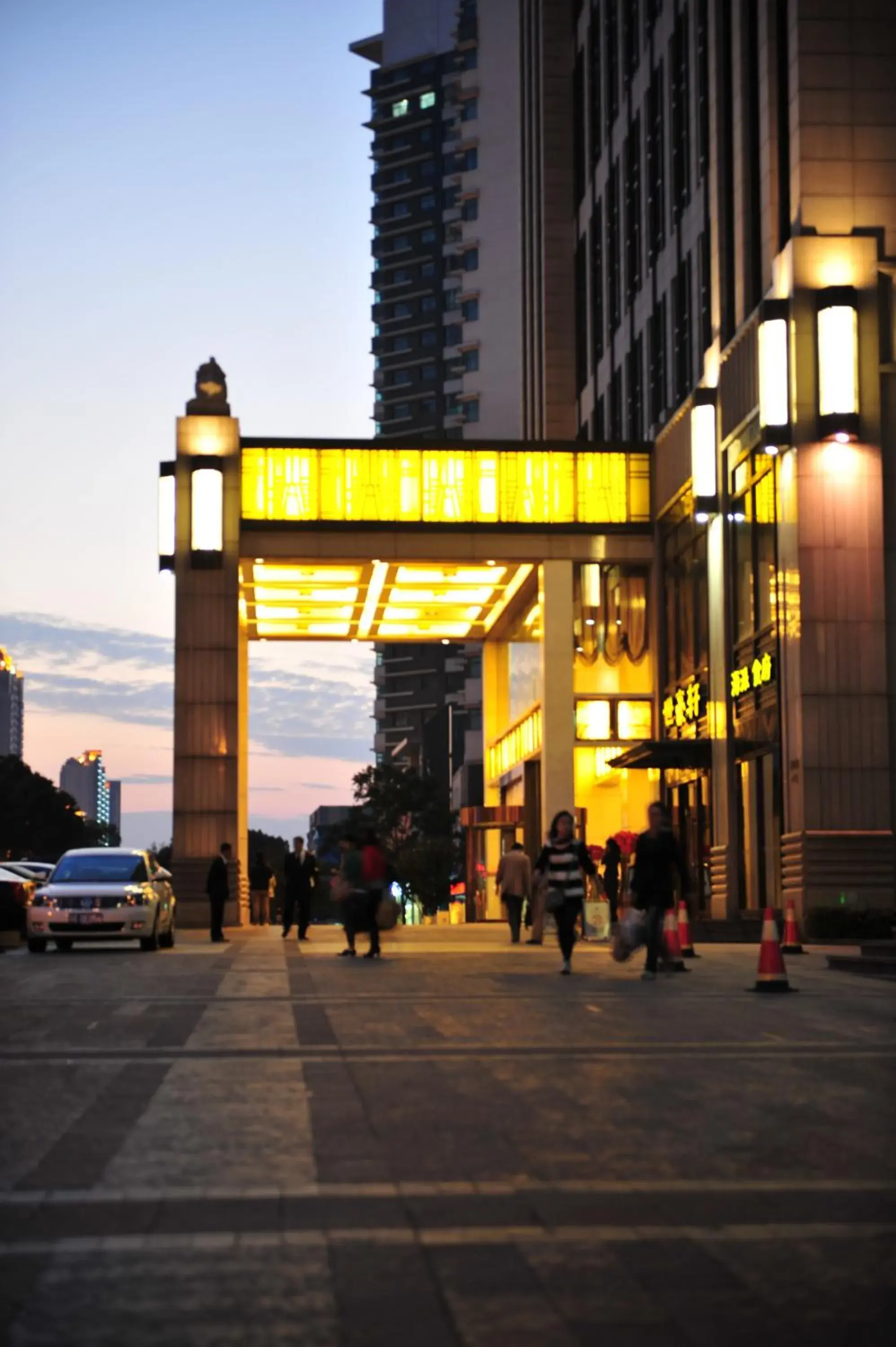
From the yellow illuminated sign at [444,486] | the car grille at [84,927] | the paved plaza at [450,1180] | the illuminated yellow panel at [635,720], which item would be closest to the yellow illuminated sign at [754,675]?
the illuminated yellow panel at [635,720]

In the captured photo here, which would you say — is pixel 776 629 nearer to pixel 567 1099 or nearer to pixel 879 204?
pixel 879 204

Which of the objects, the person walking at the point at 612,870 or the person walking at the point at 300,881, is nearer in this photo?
the person walking at the point at 300,881

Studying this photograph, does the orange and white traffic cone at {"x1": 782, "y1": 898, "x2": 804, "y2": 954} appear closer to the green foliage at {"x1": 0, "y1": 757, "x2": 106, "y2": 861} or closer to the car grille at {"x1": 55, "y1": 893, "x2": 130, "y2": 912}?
the car grille at {"x1": 55, "y1": 893, "x2": 130, "y2": 912}

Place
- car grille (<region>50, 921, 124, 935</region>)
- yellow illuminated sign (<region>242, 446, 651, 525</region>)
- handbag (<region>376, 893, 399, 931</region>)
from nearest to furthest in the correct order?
handbag (<region>376, 893, 399, 931</region>)
car grille (<region>50, 921, 124, 935</region>)
yellow illuminated sign (<region>242, 446, 651, 525</region>)

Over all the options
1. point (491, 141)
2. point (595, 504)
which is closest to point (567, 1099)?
point (595, 504)

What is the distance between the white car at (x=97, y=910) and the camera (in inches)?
1316

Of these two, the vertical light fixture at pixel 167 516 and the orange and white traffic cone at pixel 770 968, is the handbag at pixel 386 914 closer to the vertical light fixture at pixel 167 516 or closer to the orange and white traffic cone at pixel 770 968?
the orange and white traffic cone at pixel 770 968

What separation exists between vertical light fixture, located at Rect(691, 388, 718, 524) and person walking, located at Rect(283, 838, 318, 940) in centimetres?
1145

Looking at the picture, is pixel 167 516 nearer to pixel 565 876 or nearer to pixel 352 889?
pixel 352 889

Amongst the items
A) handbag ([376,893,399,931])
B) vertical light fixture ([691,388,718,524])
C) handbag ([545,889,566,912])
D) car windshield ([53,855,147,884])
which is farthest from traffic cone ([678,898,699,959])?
vertical light fixture ([691,388,718,524])

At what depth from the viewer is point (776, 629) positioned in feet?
132

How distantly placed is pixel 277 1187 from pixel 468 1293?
210 cm

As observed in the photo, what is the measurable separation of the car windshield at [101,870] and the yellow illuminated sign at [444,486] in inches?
772

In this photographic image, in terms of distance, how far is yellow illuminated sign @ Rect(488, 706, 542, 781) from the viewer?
192ft
